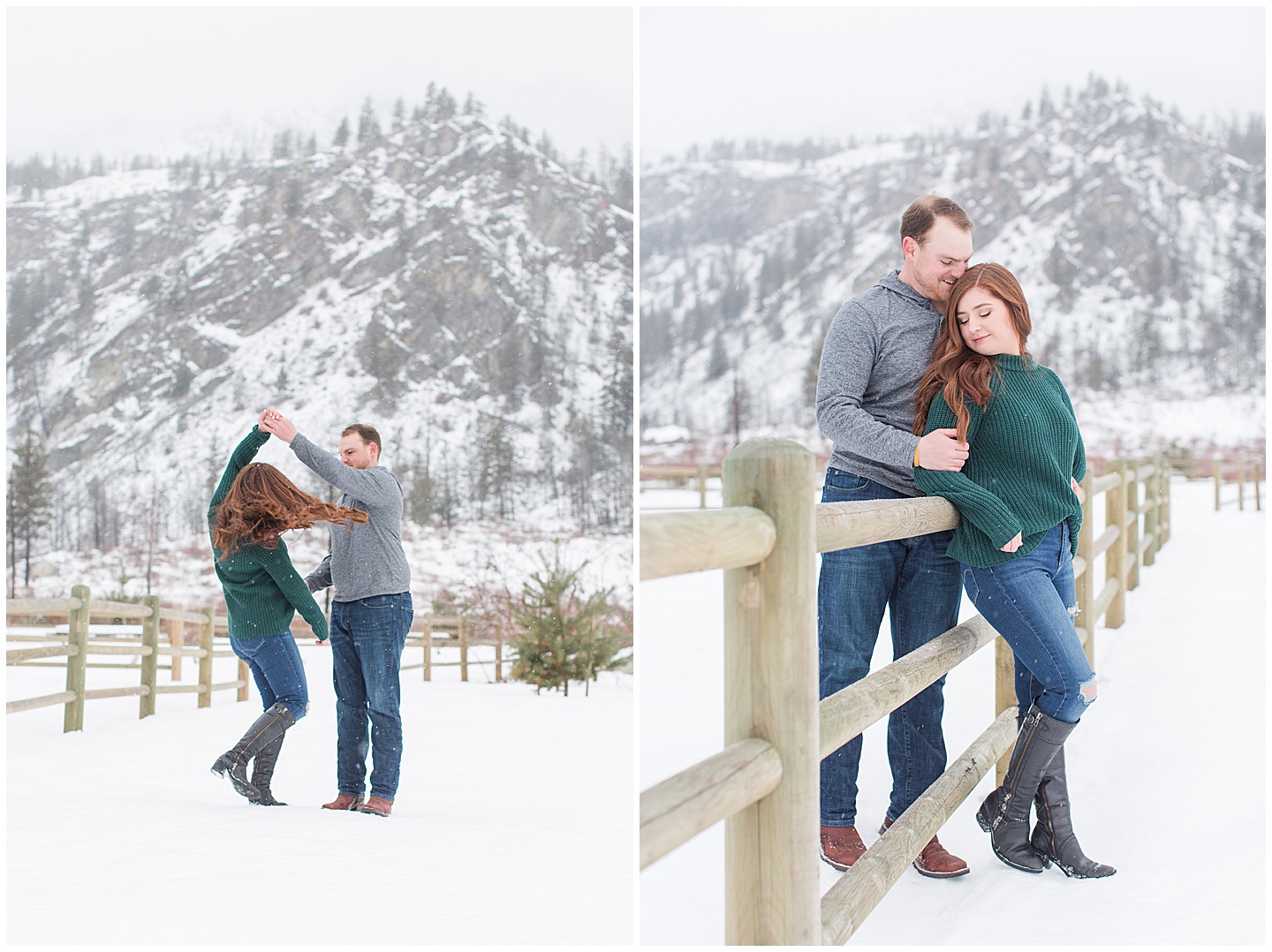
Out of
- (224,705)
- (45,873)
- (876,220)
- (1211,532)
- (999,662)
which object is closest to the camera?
(45,873)

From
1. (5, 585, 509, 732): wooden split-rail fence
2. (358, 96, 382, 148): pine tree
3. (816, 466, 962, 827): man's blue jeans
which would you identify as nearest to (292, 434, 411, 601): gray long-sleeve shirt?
(816, 466, 962, 827): man's blue jeans

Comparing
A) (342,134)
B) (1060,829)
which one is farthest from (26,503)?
(1060,829)

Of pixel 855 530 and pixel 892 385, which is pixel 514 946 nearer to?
pixel 855 530

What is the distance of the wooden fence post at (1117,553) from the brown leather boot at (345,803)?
10.6ft

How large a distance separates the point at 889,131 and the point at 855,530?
180 feet

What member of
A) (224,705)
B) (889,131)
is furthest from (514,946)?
(889,131)

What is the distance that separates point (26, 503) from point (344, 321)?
6.33 m

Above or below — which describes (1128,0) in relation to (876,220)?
above

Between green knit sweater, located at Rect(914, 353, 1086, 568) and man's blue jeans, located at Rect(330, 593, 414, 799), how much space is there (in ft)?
5.01

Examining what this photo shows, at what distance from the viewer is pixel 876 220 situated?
4681 centimetres

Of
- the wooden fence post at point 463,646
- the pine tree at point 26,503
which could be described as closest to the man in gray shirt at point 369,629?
the wooden fence post at point 463,646

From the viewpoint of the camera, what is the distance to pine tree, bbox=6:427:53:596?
47.9ft

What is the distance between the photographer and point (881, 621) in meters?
1.75

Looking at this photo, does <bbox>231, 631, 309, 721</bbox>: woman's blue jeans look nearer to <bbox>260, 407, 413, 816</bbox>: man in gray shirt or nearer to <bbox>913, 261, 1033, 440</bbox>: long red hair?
<bbox>260, 407, 413, 816</bbox>: man in gray shirt
